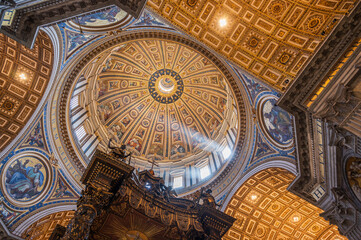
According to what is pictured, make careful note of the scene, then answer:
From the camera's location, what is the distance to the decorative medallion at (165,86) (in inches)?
961

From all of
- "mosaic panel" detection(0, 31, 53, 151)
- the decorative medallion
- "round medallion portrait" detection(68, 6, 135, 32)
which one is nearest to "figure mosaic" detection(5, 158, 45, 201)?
"mosaic panel" detection(0, 31, 53, 151)

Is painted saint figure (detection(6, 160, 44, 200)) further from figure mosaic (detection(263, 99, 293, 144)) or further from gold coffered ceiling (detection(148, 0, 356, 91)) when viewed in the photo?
figure mosaic (detection(263, 99, 293, 144))

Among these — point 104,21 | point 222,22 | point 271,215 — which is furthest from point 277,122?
point 104,21

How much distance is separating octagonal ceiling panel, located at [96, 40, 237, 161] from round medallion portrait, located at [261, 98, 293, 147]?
7062 millimetres

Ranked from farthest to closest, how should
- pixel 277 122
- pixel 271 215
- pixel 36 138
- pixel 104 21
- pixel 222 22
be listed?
pixel 271 215 < pixel 36 138 < pixel 277 122 < pixel 104 21 < pixel 222 22

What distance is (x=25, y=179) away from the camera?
14016 millimetres

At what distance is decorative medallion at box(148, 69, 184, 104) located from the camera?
24.4m

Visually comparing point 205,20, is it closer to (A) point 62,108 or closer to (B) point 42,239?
(A) point 62,108

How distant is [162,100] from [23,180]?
548 inches

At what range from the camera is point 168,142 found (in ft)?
79.5

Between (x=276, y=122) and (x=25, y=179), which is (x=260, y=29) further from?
(x=25, y=179)

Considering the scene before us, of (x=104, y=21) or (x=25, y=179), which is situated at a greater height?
(x=104, y=21)

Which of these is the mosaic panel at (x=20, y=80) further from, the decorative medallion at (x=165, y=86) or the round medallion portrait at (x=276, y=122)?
the decorative medallion at (x=165, y=86)

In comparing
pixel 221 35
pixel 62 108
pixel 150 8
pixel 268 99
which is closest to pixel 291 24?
pixel 221 35
